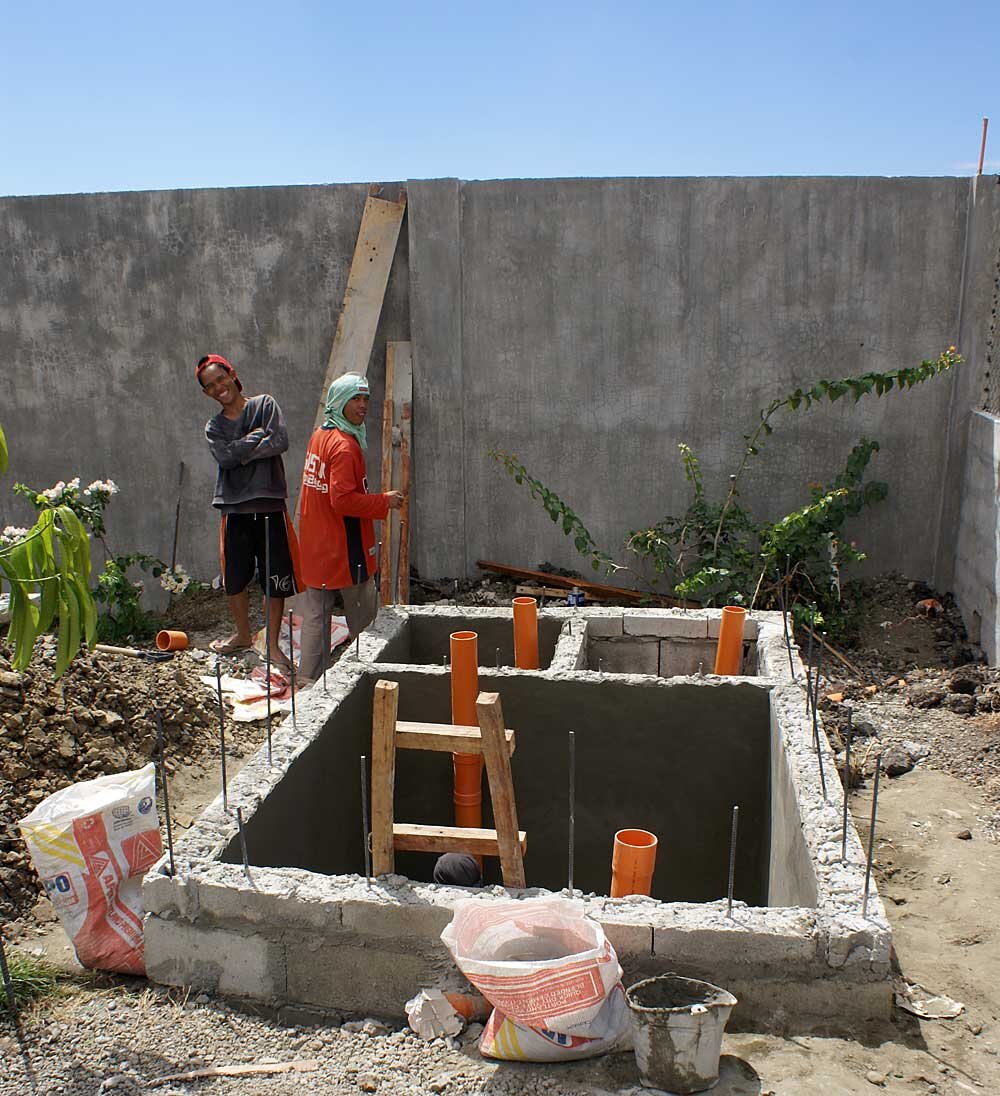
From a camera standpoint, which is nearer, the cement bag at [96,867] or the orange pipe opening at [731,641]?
the cement bag at [96,867]

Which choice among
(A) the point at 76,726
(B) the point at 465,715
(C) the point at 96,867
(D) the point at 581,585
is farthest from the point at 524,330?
(C) the point at 96,867

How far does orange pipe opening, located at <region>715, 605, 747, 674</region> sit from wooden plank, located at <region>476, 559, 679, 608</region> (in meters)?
2.23

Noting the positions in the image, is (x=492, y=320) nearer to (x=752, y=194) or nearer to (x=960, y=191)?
(x=752, y=194)

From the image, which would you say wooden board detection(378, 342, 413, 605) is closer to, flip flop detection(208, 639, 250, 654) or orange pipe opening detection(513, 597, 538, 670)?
flip flop detection(208, 639, 250, 654)

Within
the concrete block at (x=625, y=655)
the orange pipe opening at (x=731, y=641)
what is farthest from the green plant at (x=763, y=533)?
the orange pipe opening at (x=731, y=641)

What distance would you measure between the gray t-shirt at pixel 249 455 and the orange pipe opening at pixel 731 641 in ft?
8.79

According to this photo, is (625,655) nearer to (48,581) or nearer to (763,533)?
A: (763,533)

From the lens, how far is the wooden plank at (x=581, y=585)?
707 cm

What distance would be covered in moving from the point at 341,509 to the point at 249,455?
0.93 metres

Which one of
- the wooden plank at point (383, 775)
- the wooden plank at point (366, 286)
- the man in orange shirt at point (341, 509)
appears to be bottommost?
the wooden plank at point (383, 775)

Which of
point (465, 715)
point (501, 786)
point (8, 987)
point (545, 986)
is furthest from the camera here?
point (465, 715)

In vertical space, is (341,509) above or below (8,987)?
above

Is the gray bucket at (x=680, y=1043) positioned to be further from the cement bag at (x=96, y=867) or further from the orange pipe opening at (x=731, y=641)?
the orange pipe opening at (x=731, y=641)

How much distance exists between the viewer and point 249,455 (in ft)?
18.1
